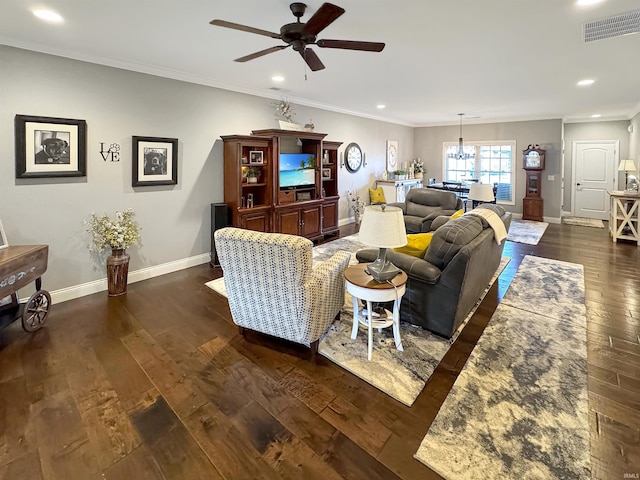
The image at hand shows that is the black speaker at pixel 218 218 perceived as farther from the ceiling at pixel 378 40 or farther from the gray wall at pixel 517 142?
the gray wall at pixel 517 142

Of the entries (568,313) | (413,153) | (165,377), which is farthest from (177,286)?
(413,153)

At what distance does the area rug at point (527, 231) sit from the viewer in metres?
6.72

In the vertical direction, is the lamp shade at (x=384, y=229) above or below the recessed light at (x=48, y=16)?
below

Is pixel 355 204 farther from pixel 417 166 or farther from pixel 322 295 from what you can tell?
pixel 322 295

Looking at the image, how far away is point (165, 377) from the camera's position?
2.51m

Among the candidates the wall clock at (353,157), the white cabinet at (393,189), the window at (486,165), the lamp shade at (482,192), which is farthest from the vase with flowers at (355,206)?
the window at (486,165)

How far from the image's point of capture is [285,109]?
618 centimetres

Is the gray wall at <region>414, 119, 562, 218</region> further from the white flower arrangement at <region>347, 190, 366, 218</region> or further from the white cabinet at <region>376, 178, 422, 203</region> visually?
the white flower arrangement at <region>347, 190, 366, 218</region>

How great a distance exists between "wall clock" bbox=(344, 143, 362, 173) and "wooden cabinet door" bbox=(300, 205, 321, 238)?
194 cm

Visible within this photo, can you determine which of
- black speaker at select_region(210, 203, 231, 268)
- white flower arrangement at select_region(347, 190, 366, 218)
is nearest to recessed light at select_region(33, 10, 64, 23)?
black speaker at select_region(210, 203, 231, 268)

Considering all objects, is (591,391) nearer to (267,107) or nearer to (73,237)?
(73,237)

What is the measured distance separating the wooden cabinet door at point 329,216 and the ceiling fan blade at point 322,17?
14.3 feet

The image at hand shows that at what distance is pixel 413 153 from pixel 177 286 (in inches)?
351

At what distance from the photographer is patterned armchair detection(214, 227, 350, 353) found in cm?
249
